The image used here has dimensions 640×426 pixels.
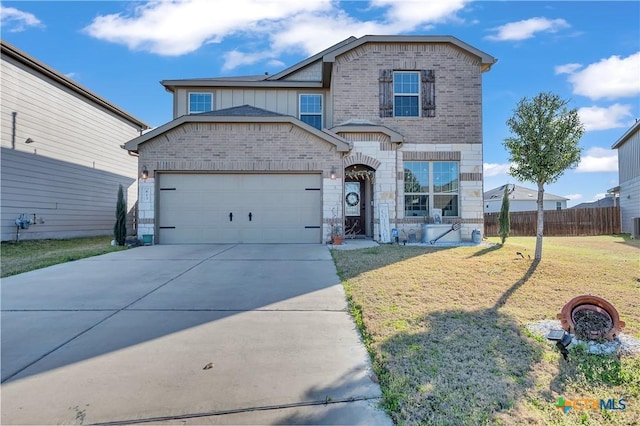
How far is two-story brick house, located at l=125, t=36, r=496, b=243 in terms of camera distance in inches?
443

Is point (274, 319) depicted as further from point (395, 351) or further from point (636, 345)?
point (636, 345)

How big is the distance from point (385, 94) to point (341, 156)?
2.96m

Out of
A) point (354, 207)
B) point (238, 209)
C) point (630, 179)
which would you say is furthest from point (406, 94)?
point (630, 179)

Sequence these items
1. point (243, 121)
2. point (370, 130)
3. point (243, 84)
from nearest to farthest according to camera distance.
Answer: point (243, 121) → point (370, 130) → point (243, 84)

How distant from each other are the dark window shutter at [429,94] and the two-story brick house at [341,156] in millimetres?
36

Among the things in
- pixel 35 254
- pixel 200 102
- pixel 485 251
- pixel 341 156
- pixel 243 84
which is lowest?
pixel 35 254

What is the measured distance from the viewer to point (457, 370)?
2764mm

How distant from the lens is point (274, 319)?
13.4 feet

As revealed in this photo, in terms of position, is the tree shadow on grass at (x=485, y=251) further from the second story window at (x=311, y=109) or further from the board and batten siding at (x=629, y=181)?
the board and batten siding at (x=629, y=181)

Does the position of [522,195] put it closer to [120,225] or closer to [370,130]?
[370,130]

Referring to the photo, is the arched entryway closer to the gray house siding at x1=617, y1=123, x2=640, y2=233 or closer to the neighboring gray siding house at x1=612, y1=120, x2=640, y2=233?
the neighboring gray siding house at x1=612, y1=120, x2=640, y2=233

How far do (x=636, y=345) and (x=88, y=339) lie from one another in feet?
18.0

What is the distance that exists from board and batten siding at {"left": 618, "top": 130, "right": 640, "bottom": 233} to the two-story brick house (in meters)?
12.4

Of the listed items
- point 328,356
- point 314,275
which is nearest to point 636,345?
point 328,356
